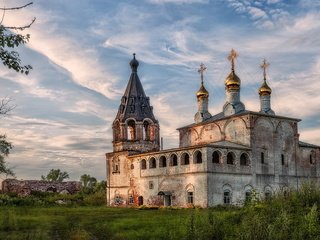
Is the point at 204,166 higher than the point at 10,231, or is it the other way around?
the point at 204,166

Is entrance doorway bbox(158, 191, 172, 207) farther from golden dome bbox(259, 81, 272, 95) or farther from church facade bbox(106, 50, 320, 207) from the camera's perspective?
golden dome bbox(259, 81, 272, 95)

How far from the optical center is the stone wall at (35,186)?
1636 inches

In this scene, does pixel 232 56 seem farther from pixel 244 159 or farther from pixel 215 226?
pixel 215 226

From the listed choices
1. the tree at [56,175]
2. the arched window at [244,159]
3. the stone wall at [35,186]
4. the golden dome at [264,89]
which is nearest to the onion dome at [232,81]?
the golden dome at [264,89]

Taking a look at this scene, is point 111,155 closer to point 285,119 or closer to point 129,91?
point 129,91

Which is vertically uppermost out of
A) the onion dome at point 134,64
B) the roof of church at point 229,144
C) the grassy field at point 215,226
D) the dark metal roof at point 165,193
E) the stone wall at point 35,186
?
the onion dome at point 134,64

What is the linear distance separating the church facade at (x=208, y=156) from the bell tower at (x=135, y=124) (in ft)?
0.26

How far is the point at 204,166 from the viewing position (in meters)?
29.6

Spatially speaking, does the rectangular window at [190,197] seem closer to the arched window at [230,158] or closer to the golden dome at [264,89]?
the arched window at [230,158]

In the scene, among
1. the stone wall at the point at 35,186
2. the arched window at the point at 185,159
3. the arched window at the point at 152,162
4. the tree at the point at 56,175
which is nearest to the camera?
the arched window at the point at 185,159

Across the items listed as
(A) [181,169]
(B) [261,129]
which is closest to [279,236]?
(A) [181,169]

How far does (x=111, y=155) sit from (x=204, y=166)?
10654mm

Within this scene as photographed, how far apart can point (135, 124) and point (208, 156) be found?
9096 millimetres

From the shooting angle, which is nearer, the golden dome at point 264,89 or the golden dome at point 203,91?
the golden dome at point 264,89
